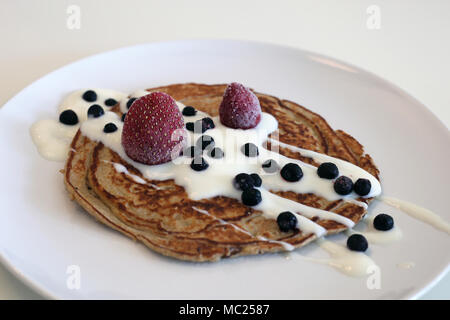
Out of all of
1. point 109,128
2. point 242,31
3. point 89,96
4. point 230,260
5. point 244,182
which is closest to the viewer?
A: point 230,260

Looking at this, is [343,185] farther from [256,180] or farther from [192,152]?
[192,152]

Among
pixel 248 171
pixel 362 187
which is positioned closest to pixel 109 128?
pixel 248 171

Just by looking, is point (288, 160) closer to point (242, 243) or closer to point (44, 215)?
point (242, 243)

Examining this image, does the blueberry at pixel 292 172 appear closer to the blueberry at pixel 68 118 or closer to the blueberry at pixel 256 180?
the blueberry at pixel 256 180

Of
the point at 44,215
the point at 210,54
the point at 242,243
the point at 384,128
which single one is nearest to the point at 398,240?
the point at 242,243

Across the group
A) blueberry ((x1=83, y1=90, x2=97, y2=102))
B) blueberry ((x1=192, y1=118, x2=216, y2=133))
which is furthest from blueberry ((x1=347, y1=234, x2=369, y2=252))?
blueberry ((x1=83, y1=90, x2=97, y2=102))

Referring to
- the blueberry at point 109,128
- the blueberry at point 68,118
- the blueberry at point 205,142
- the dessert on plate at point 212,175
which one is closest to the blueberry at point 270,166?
the dessert on plate at point 212,175

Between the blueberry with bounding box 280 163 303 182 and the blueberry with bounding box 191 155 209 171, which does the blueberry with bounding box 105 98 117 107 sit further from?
the blueberry with bounding box 280 163 303 182

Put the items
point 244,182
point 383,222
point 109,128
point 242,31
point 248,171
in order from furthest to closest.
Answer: point 242,31
point 109,128
point 248,171
point 244,182
point 383,222
